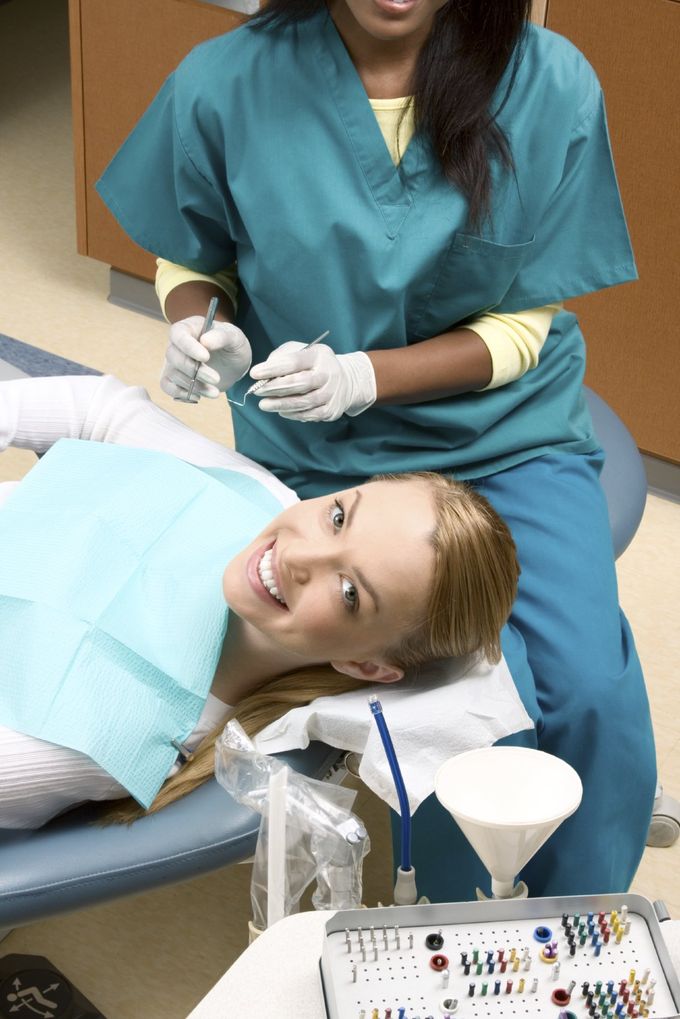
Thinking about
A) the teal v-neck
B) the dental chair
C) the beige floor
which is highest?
the teal v-neck

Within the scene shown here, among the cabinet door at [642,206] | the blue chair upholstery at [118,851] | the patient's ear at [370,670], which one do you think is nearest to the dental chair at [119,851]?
the blue chair upholstery at [118,851]

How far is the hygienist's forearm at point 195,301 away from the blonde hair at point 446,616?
419mm

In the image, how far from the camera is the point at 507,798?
1049 mm

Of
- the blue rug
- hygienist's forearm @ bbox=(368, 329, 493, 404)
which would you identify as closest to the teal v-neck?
hygienist's forearm @ bbox=(368, 329, 493, 404)

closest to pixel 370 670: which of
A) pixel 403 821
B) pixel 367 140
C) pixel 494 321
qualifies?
pixel 403 821

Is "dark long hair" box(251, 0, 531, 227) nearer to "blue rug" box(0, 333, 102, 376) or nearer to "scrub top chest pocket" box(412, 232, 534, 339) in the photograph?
"scrub top chest pocket" box(412, 232, 534, 339)

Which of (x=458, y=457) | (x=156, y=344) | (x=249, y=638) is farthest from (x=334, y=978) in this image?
(x=156, y=344)

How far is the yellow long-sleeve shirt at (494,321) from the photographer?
1671 millimetres

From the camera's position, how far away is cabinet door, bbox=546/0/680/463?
227 centimetres

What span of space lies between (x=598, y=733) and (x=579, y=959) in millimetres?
583

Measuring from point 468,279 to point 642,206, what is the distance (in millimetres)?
810

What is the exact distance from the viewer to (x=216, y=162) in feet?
5.64

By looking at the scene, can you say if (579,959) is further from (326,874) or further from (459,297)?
(459,297)

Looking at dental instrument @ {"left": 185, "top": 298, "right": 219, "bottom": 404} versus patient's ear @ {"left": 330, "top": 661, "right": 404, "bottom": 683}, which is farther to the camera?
dental instrument @ {"left": 185, "top": 298, "right": 219, "bottom": 404}
